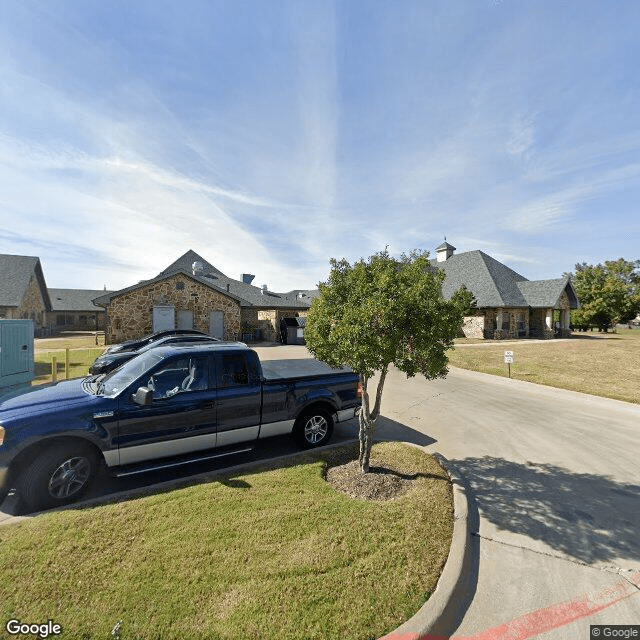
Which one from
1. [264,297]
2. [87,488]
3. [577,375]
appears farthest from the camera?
[264,297]

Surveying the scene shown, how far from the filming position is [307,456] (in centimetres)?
573

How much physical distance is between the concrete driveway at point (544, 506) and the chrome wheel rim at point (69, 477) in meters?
4.67

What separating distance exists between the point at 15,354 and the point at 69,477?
274 inches

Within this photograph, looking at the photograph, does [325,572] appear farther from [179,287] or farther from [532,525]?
[179,287]

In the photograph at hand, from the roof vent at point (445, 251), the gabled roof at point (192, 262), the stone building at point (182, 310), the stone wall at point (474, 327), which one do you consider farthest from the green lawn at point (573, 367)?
the gabled roof at point (192, 262)

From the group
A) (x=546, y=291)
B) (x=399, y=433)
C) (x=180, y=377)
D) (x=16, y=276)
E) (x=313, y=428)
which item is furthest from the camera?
(x=546, y=291)

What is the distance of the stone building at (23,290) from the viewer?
91.4ft

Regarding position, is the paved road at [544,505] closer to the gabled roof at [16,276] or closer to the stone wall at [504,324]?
the stone wall at [504,324]

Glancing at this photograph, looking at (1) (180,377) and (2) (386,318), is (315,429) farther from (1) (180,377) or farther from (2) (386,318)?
(2) (386,318)

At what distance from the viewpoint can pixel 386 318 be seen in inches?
162

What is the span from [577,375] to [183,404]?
53.4ft

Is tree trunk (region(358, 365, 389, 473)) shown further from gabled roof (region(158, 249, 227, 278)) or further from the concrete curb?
gabled roof (region(158, 249, 227, 278))

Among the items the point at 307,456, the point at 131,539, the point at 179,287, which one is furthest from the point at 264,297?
the point at 131,539

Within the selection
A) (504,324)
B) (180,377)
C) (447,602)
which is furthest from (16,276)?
(504,324)
